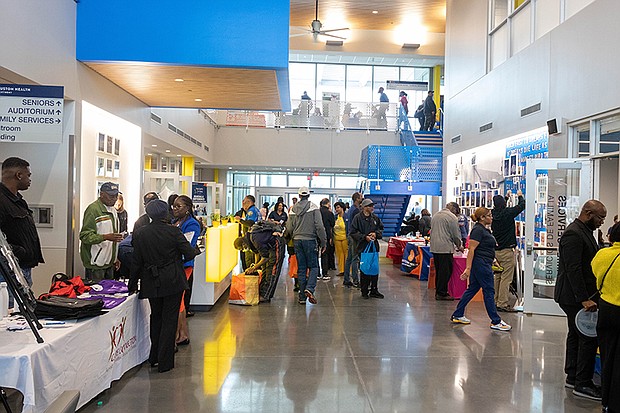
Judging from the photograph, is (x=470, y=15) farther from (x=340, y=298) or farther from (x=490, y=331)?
(x=490, y=331)

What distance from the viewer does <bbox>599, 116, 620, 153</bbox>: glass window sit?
727 cm

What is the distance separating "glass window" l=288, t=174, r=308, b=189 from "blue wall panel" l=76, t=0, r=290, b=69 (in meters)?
17.0

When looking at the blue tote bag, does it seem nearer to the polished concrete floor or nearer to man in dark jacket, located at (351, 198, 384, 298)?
man in dark jacket, located at (351, 198, 384, 298)

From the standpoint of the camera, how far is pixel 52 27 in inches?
251

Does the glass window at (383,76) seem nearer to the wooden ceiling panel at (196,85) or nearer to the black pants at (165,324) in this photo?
the wooden ceiling panel at (196,85)

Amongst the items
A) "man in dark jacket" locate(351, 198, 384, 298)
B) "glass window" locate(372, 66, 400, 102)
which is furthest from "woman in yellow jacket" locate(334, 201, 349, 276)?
"glass window" locate(372, 66, 400, 102)

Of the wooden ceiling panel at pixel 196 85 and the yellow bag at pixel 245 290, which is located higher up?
the wooden ceiling panel at pixel 196 85

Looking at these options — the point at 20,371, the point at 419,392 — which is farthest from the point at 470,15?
the point at 20,371

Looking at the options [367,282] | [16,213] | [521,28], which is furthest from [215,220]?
[521,28]

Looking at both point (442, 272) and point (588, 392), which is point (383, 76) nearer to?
point (442, 272)

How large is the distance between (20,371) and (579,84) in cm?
783

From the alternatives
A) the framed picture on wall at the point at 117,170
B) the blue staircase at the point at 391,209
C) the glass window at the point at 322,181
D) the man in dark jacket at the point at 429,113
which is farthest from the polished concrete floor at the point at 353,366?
the glass window at the point at 322,181

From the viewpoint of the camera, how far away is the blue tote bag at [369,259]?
8.78 meters

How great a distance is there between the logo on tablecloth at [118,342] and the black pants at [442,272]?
5713 millimetres
